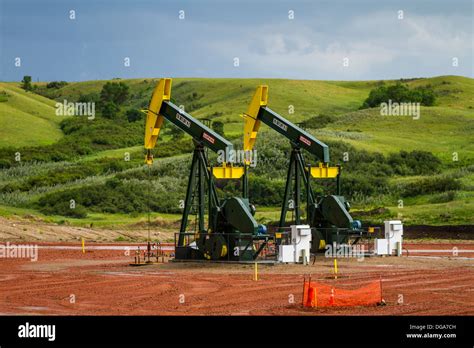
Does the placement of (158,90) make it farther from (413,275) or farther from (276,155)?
(276,155)

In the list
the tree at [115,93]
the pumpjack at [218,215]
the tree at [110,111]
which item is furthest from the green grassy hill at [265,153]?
the pumpjack at [218,215]

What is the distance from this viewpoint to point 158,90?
4069 cm

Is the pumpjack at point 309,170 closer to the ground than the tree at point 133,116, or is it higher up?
closer to the ground

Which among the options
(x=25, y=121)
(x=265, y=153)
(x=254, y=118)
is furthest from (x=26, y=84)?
(x=254, y=118)

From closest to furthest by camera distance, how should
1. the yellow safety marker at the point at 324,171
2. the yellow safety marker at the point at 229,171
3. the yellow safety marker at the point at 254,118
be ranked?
the yellow safety marker at the point at 229,171, the yellow safety marker at the point at 254,118, the yellow safety marker at the point at 324,171

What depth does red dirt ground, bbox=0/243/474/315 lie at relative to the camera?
25.3m

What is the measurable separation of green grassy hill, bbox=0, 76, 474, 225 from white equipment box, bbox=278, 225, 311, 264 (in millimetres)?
24729

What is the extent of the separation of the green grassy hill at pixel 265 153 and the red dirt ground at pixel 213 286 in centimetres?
2532

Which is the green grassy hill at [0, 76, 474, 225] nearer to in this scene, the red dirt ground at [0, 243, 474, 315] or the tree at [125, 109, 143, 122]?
the tree at [125, 109, 143, 122]

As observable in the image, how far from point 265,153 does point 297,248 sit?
4886cm

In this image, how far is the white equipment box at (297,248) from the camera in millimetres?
38344

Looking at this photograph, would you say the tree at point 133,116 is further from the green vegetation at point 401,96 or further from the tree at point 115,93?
→ the green vegetation at point 401,96

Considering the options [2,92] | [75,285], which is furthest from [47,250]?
[2,92]

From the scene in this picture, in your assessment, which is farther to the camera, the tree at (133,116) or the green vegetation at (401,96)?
the tree at (133,116)
